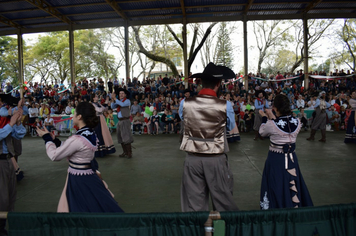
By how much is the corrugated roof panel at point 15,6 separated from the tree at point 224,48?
17.9 meters

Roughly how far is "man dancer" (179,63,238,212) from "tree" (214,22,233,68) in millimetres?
26278

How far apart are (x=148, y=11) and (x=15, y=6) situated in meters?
7.38

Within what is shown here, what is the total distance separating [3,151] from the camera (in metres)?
3.00

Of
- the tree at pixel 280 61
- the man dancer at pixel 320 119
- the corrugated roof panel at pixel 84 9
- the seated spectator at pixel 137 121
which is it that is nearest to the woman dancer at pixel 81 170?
the man dancer at pixel 320 119

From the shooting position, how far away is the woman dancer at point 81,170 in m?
2.43

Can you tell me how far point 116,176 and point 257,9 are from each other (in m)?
14.5

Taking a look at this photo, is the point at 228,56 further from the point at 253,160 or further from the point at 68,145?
the point at 68,145

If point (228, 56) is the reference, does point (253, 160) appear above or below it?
below

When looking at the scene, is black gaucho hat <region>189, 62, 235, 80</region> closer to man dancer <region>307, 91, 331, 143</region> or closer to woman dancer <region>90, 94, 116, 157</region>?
woman dancer <region>90, 94, 116, 157</region>

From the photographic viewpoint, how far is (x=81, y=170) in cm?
252

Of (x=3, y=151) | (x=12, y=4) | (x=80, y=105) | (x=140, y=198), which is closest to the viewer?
(x=80, y=105)

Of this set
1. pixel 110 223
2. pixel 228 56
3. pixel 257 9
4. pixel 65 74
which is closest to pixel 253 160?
pixel 110 223

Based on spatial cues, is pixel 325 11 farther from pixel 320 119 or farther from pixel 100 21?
pixel 100 21

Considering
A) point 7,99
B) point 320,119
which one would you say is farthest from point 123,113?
point 320,119
